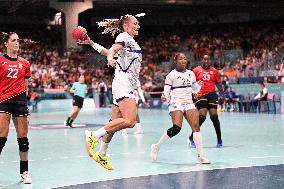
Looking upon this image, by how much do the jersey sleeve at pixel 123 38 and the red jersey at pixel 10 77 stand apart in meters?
1.41

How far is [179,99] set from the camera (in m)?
10.3

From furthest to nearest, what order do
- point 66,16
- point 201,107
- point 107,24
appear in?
point 66,16 → point 201,107 → point 107,24

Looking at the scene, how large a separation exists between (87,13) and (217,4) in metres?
11.4

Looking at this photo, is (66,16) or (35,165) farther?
(66,16)

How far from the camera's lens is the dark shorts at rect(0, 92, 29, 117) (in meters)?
7.78

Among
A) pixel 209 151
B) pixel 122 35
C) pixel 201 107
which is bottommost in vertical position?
pixel 209 151

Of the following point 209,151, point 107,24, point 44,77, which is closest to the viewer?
point 107,24

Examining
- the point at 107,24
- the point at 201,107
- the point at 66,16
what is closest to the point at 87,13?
the point at 66,16

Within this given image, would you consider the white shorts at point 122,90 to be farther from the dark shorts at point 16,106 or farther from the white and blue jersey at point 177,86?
the white and blue jersey at point 177,86

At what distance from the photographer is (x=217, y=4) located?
43.7 meters

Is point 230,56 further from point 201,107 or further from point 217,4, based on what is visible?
point 201,107

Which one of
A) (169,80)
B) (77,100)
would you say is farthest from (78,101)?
(169,80)

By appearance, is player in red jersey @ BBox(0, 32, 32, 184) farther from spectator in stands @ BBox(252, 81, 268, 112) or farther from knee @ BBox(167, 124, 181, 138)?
spectator in stands @ BBox(252, 81, 268, 112)

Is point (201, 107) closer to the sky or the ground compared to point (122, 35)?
closer to the ground
